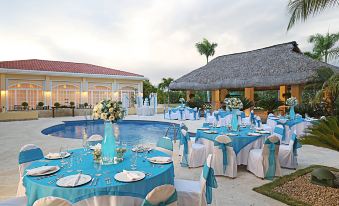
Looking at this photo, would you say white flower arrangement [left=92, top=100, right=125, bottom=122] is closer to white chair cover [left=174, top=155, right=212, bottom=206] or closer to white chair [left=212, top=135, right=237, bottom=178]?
white chair cover [left=174, top=155, right=212, bottom=206]

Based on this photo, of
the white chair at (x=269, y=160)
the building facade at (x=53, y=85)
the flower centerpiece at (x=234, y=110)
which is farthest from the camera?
the building facade at (x=53, y=85)

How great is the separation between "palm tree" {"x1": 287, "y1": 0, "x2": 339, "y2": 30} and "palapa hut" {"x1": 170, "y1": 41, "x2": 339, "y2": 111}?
6825 mm

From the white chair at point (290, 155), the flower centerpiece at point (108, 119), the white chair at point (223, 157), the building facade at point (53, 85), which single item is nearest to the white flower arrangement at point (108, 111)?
the flower centerpiece at point (108, 119)

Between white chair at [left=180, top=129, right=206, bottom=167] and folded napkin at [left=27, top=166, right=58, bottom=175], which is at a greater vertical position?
folded napkin at [left=27, top=166, right=58, bottom=175]

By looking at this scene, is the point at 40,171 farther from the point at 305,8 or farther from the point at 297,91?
the point at 297,91

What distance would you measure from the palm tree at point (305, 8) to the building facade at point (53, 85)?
1467cm

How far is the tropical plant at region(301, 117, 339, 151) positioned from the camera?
9.59ft

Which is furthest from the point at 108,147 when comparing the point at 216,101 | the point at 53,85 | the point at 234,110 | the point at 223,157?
the point at 53,85

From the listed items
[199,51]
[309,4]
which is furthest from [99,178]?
[199,51]

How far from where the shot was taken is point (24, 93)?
18.6 metres

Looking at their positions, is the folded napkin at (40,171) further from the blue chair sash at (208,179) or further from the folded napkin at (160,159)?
the blue chair sash at (208,179)

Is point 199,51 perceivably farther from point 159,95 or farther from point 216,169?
point 216,169

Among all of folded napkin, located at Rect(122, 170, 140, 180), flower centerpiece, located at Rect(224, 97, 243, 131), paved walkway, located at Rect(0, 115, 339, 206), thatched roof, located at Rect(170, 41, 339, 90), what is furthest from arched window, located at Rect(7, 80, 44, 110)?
folded napkin, located at Rect(122, 170, 140, 180)

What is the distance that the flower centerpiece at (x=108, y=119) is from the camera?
2.67 m
